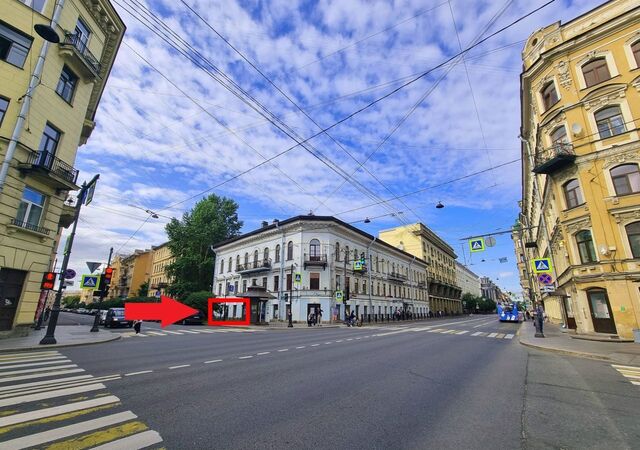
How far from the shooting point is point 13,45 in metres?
14.3

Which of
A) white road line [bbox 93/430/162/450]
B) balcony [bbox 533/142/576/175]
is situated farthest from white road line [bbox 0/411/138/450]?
balcony [bbox 533/142/576/175]

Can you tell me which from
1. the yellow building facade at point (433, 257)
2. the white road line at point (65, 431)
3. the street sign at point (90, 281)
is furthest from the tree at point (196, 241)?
the white road line at point (65, 431)

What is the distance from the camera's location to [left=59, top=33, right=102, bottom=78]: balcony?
1569cm

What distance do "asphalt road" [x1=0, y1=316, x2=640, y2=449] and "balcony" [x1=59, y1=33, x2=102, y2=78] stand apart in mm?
15488

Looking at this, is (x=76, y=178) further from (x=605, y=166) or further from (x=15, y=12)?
(x=605, y=166)

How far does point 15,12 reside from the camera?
46.6 ft

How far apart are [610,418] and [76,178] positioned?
74.9 ft

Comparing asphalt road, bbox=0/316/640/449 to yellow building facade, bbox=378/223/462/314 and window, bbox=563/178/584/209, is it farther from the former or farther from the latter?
yellow building facade, bbox=378/223/462/314

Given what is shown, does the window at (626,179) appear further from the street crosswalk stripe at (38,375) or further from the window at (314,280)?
the window at (314,280)

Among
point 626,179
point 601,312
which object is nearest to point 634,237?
point 626,179

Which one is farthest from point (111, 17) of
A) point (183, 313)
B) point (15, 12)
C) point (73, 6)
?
point (183, 313)

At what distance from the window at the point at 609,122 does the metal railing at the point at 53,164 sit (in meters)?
29.6

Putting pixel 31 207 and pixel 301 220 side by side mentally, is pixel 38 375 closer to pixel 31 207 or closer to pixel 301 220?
pixel 31 207

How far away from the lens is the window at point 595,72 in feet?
59.4
